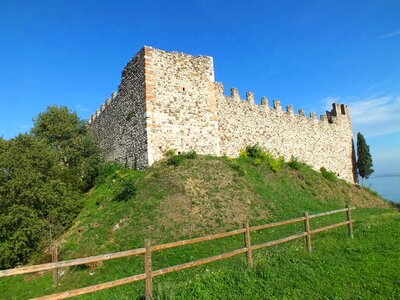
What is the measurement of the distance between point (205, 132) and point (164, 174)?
451cm

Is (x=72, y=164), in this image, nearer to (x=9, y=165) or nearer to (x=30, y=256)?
(x=9, y=165)

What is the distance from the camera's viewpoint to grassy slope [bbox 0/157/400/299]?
671 centimetres

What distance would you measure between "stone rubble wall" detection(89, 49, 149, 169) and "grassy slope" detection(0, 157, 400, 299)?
1.51m

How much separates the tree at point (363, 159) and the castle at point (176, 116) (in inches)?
550

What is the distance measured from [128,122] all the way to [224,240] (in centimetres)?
1029

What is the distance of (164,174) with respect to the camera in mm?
14938

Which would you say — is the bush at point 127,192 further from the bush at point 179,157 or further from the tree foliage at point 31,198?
the tree foliage at point 31,198

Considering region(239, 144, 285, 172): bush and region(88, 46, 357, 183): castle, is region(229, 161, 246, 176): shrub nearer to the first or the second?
region(88, 46, 357, 183): castle

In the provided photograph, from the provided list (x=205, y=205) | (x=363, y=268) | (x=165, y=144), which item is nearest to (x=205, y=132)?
(x=165, y=144)

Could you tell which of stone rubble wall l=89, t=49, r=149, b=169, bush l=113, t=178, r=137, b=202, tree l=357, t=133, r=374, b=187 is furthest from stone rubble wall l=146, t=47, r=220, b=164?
tree l=357, t=133, r=374, b=187

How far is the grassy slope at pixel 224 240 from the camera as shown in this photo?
6707 millimetres

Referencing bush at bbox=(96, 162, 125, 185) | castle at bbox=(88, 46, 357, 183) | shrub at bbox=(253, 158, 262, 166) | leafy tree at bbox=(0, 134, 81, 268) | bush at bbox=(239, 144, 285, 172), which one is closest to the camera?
leafy tree at bbox=(0, 134, 81, 268)

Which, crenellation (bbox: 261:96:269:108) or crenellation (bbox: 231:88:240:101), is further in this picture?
crenellation (bbox: 261:96:269:108)

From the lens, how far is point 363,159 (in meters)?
34.5
